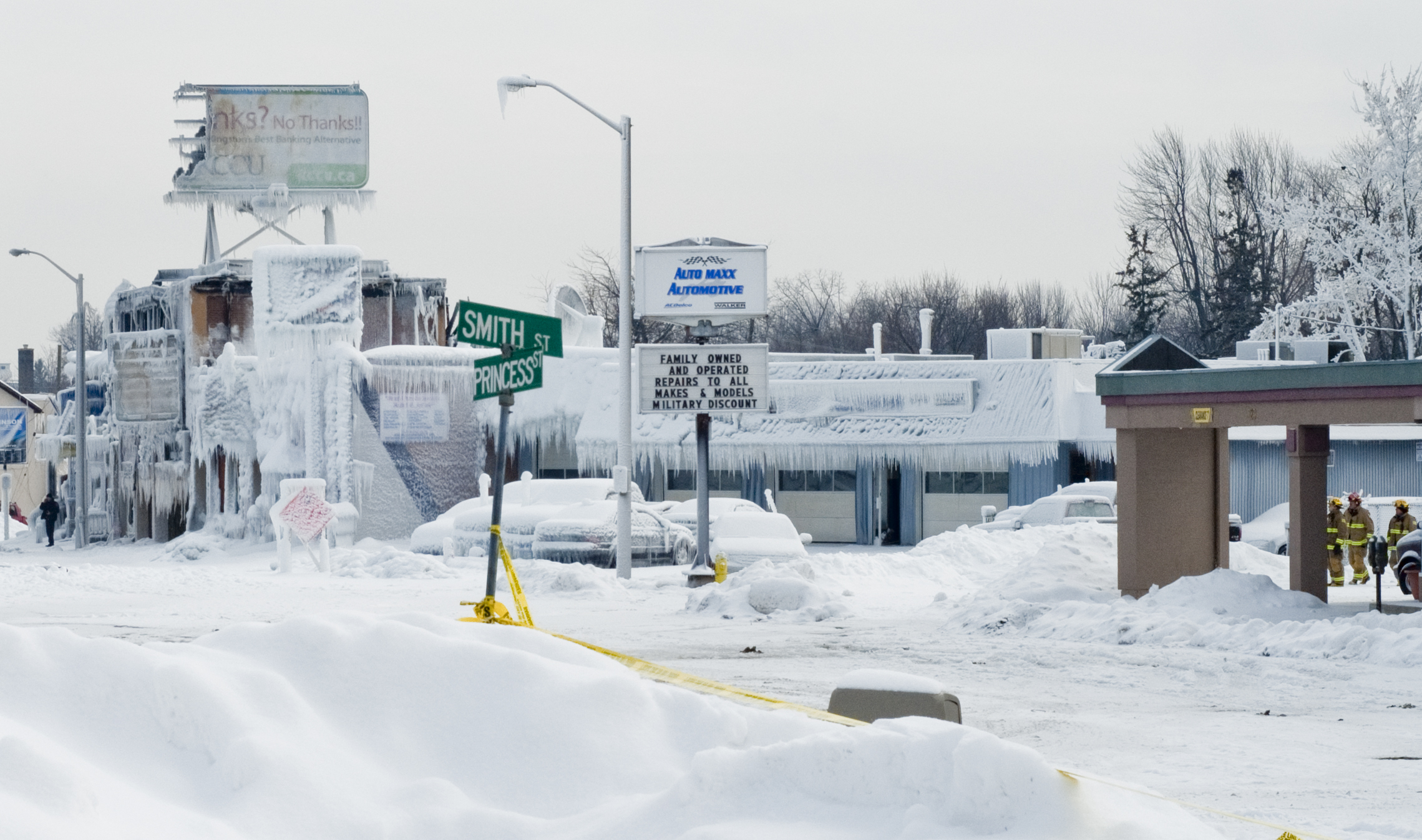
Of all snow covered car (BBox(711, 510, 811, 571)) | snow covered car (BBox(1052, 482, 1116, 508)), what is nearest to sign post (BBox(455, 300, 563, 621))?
snow covered car (BBox(711, 510, 811, 571))

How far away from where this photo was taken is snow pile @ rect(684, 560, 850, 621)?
18.6 m

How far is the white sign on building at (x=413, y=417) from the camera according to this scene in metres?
35.8

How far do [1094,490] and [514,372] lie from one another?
23715mm

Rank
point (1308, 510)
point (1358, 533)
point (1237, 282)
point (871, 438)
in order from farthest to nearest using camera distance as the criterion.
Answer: point (1237, 282) < point (871, 438) < point (1358, 533) < point (1308, 510)

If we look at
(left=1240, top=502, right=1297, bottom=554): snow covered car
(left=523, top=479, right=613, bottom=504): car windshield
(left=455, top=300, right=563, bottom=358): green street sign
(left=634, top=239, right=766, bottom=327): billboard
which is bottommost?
(left=1240, top=502, right=1297, bottom=554): snow covered car

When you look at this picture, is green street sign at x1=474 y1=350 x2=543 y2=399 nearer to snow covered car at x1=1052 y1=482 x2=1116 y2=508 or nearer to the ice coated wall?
snow covered car at x1=1052 y1=482 x2=1116 y2=508

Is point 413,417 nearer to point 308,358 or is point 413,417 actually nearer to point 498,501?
point 308,358

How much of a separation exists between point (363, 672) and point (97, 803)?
166 cm

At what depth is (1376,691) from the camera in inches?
489

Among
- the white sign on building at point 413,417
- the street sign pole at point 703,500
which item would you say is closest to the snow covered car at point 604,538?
the street sign pole at point 703,500

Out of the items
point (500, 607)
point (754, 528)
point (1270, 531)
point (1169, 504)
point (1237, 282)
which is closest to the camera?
point (500, 607)

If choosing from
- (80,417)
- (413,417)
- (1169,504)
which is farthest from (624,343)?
(80,417)

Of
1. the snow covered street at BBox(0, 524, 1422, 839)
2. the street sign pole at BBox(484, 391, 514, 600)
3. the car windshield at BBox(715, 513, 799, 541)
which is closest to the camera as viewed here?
the snow covered street at BBox(0, 524, 1422, 839)

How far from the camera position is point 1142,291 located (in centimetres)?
6475
